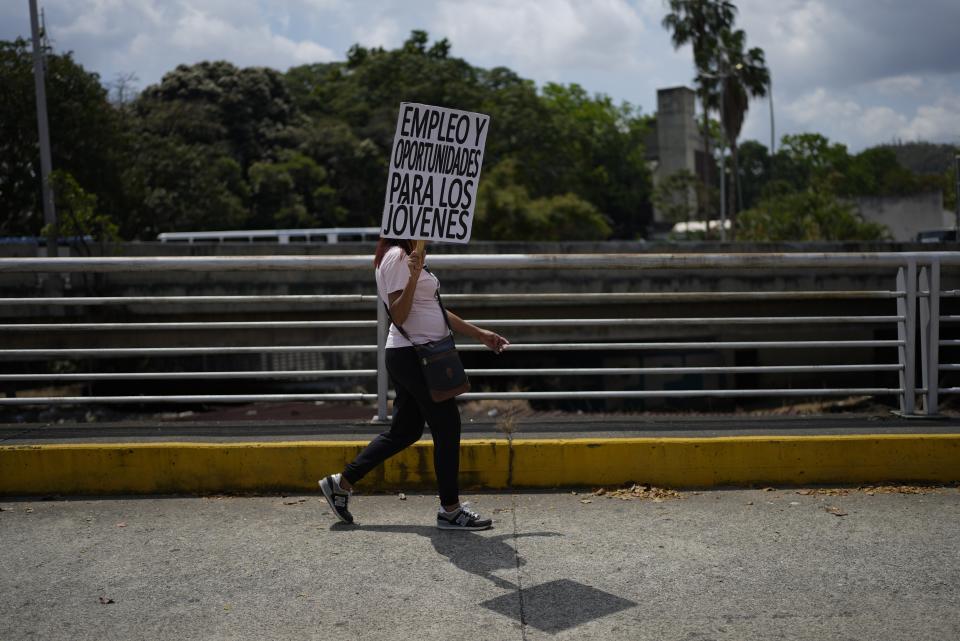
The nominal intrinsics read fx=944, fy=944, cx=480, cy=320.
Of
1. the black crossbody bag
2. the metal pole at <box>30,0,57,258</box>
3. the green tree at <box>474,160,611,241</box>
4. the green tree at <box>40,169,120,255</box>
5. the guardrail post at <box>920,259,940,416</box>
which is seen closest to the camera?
the black crossbody bag

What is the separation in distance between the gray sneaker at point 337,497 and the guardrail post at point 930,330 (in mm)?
4111

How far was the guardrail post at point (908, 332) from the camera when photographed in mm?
6426

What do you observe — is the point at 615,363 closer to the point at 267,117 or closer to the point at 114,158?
the point at 114,158

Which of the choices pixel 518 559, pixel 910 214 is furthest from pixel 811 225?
pixel 518 559

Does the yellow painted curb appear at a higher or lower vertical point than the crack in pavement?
higher

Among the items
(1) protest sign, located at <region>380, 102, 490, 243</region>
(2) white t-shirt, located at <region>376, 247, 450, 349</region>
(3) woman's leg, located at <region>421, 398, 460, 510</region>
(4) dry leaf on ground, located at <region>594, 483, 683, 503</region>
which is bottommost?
(4) dry leaf on ground, located at <region>594, 483, 683, 503</region>

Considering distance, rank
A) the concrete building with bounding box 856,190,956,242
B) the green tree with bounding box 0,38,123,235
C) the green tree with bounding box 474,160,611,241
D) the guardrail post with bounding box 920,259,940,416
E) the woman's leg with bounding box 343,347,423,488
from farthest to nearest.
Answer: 1. the concrete building with bounding box 856,190,956,242
2. the green tree with bounding box 474,160,611,241
3. the green tree with bounding box 0,38,123,235
4. the guardrail post with bounding box 920,259,940,416
5. the woman's leg with bounding box 343,347,423,488

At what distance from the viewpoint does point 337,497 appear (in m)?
5.05

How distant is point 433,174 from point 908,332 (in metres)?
3.59

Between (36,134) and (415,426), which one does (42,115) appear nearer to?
(36,134)

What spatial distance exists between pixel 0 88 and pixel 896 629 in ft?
98.5

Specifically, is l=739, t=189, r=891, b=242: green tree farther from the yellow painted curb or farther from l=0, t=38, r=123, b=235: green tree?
the yellow painted curb

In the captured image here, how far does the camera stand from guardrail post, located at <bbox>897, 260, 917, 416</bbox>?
21.1ft

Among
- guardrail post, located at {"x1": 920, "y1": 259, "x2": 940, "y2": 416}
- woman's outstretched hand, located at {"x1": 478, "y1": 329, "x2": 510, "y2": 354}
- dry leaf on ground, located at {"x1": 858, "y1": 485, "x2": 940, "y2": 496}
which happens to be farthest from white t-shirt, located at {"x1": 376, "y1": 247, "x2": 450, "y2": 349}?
guardrail post, located at {"x1": 920, "y1": 259, "x2": 940, "y2": 416}
